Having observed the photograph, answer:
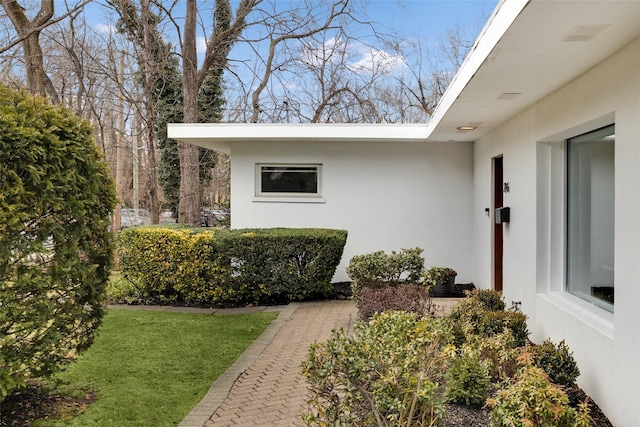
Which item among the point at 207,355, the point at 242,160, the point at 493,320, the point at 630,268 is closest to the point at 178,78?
the point at 242,160

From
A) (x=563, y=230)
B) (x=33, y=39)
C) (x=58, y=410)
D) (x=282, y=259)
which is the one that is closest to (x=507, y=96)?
(x=563, y=230)

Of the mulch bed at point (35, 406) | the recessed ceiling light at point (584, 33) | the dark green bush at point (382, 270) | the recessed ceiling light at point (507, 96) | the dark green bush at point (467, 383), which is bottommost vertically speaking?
the mulch bed at point (35, 406)

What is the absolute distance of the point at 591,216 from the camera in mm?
4434

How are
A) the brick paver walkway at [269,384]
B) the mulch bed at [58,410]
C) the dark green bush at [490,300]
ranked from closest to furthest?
the mulch bed at [58,410] < the brick paver walkway at [269,384] < the dark green bush at [490,300]

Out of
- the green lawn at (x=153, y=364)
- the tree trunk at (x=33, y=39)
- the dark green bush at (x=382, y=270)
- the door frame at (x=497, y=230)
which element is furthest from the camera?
the tree trunk at (x=33, y=39)

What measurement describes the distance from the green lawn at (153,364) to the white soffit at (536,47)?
3.74m

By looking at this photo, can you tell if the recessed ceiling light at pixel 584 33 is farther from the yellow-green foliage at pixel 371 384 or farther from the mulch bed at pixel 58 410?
the mulch bed at pixel 58 410

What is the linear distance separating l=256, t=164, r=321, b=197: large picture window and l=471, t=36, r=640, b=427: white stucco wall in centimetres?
363

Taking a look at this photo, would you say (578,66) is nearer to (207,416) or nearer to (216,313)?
(207,416)

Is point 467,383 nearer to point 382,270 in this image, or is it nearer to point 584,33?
point 584,33

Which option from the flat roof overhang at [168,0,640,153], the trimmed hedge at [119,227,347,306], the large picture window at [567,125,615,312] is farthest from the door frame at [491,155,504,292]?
the large picture window at [567,125,615,312]

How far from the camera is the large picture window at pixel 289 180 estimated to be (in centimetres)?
962

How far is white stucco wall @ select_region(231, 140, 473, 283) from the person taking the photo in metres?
9.47

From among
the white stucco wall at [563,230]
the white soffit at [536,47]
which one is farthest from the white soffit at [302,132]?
the white soffit at [536,47]
